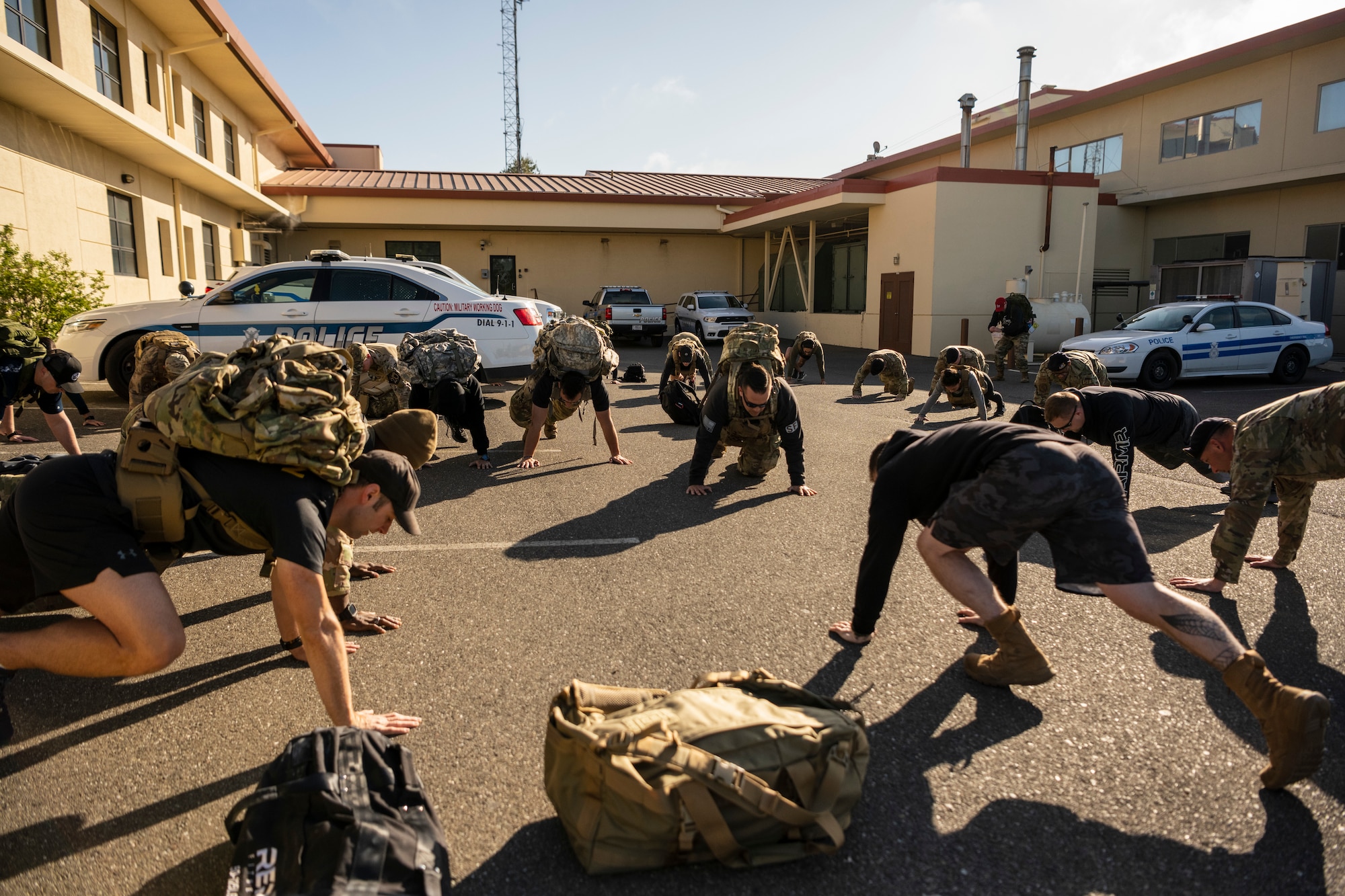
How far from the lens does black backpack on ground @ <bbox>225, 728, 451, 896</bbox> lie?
198cm

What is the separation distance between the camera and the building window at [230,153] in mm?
20000

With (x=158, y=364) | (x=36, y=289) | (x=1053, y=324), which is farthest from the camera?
(x=1053, y=324)

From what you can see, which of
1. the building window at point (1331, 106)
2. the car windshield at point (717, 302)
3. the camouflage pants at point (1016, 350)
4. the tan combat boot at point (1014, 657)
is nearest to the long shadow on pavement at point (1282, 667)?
the tan combat boot at point (1014, 657)

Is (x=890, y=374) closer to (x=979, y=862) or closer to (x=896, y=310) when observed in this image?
(x=896, y=310)

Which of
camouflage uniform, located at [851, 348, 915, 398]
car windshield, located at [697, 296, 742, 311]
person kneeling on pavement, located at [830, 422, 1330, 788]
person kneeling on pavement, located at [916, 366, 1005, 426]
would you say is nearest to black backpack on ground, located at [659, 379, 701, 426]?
person kneeling on pavement, located at [916, 366, 1005, 426]

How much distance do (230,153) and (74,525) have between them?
21.3 meters

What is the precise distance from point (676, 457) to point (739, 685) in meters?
5.52

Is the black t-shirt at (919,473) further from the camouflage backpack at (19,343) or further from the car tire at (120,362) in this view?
the car tire at (120,362)

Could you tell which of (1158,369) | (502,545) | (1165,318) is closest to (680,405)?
(502,545)

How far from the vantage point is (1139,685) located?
3.47m

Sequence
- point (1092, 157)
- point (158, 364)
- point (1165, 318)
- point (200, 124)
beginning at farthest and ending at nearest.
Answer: point (1092, 157) → point (200, 124) → point (1165, 318) → point (158, 364)

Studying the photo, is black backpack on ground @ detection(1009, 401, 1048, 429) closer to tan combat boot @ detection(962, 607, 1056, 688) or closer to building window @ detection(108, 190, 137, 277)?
tan combat boot @ detection(962, 607, 1056, 688)

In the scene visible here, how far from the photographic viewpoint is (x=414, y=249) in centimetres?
2731

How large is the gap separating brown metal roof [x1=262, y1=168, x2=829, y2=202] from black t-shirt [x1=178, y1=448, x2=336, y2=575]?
77.6 feet
